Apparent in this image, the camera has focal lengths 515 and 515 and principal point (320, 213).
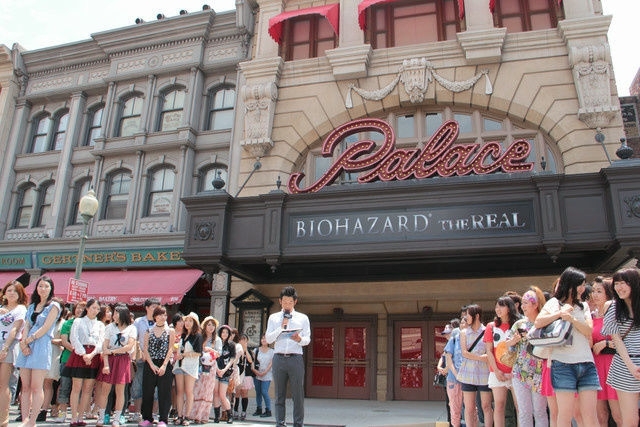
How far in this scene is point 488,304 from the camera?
14.0 m

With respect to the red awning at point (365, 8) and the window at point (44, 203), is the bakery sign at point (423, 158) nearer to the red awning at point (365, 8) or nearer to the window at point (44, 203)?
the red awning at point (365, 8)

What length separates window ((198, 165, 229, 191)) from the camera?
60.6ft

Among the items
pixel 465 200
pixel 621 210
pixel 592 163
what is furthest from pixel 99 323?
pixel 592 163

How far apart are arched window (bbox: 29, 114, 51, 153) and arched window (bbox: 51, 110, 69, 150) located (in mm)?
Answer: 284

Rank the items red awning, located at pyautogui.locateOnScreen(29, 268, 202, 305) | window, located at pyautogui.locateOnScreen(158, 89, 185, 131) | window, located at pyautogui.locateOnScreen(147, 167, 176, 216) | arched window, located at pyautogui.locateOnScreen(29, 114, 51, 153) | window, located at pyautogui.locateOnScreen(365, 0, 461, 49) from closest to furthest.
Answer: red awning, located at pyautogui.locateOnScreen(29, 268, 202, 305) → window, located at pyautogui.locateOnScreen(365, 0, 461, 49) → window, located at pyautogui.locateOnScreen(147, 167, 176, 216) → window, located at pyautogui.locateOnScreen(158, 89, 185, 131) → arched window, located at pyautogui.locateOnScreen(29, 114, 51, 153)

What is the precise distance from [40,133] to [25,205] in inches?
128

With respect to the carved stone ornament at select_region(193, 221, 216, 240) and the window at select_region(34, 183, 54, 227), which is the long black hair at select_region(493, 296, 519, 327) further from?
the window at select_region(34, 183, 54, 227)

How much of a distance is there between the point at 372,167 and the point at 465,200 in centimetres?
248

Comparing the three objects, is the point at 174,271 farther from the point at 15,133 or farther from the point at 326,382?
the point at 15,133

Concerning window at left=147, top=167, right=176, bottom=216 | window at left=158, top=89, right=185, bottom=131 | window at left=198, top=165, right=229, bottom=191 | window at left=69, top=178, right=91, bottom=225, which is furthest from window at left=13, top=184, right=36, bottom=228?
window at left=198, top=165, right=229, bottom=191

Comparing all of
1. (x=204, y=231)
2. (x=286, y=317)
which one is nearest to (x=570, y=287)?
(x=286, y=317)

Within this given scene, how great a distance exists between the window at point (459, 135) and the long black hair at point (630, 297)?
30.7ft

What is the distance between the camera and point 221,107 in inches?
763

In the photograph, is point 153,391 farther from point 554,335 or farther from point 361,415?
point 554,335
